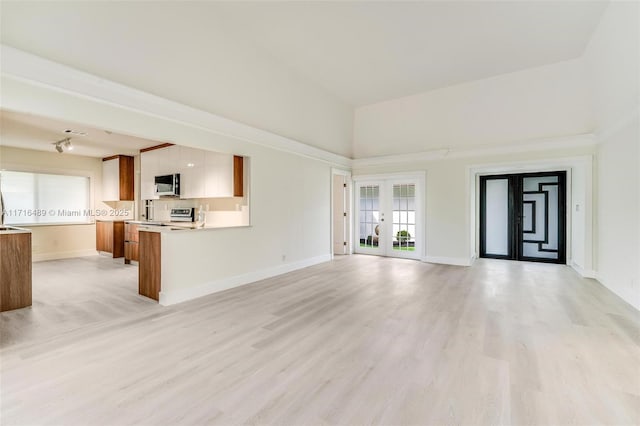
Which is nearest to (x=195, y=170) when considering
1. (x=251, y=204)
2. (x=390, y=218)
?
(x=251, y=204)

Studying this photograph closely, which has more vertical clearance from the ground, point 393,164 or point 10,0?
point 10,0

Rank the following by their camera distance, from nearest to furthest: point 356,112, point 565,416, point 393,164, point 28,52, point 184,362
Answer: point 565,416, point 184,362, point 28,52, point 393,164, point 356,112

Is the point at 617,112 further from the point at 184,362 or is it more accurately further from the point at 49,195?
the point at 49,195

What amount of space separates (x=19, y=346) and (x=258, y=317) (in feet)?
7.05

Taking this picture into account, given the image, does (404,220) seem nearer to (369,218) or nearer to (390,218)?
(390,218)

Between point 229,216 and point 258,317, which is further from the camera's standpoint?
point 229,216

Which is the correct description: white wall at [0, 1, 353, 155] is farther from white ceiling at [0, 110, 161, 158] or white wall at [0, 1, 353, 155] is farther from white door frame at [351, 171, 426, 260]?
white door frame at [351, 171, 426, 260]

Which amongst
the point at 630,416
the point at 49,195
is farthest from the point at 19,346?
the point at 49,195

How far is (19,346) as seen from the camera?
259cm

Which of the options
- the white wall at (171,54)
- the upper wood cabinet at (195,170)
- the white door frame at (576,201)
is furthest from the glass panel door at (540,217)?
the upper wood cabinet at (195,170)

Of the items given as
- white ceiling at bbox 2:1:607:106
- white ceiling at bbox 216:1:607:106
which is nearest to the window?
white ceiling at bbox 2:1:607:106

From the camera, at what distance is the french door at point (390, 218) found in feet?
23.3

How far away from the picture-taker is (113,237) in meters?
7.29

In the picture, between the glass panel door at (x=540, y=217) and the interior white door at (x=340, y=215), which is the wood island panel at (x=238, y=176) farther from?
the glass panel door at (x=540, y=217)
